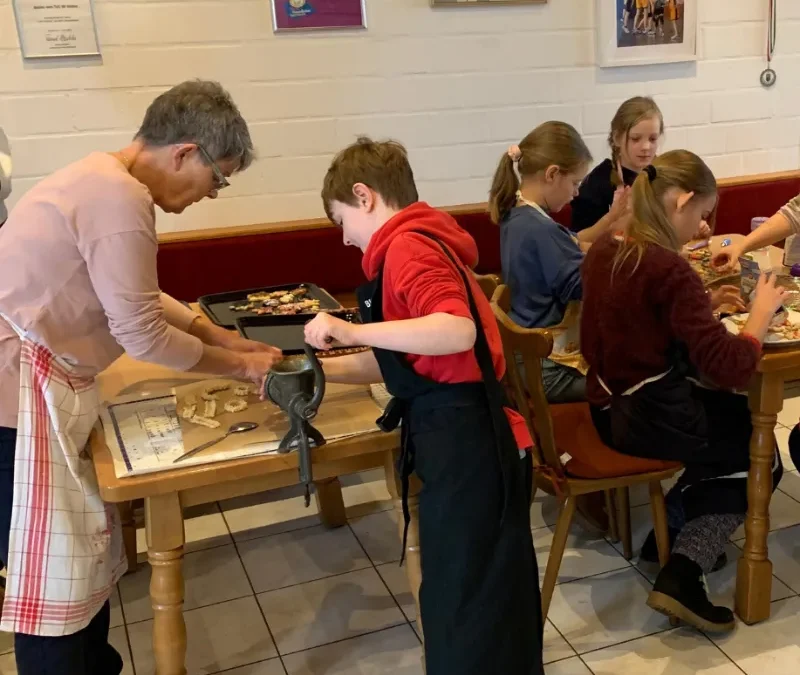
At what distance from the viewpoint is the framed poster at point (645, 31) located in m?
3.51

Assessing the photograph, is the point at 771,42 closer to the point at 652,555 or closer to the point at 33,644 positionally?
the point at 652,555

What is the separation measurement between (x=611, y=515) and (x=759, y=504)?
512 mm

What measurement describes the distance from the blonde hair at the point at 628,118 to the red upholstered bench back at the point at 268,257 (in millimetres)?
555

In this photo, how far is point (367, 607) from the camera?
2.35 meters

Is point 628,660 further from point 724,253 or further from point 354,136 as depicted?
Answer: point 354,136

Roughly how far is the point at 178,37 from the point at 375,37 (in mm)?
728

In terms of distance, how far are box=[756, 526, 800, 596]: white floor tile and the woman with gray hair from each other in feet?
5.61

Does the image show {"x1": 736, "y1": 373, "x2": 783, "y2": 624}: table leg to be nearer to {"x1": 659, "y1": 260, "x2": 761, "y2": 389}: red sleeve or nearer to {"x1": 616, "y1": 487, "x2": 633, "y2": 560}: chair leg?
{"x1": 659, "y1": 260, "x2": 761, "y2": 389}: red sleeve

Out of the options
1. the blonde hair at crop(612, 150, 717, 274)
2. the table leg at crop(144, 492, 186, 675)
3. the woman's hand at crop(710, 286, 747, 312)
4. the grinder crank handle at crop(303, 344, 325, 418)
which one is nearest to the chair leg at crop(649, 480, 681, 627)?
the woman's hand at crop(710, 286, 747, 312)

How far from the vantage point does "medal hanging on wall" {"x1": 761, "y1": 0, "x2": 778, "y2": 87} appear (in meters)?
3.76

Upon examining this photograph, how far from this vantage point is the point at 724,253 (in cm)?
268

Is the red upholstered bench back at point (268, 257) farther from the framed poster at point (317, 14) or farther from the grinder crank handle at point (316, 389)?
the grinder crank handle at point (316, 389)

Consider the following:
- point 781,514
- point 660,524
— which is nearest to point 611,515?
point 660,524

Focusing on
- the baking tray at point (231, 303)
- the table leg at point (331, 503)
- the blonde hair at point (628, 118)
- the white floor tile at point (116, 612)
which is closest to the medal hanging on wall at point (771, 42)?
the blonde hair at point (628, 118)
